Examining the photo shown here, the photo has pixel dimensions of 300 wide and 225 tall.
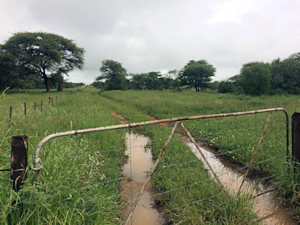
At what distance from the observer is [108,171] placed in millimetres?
4223

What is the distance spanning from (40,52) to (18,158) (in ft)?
120

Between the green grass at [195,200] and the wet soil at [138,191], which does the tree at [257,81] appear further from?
the green grass at [195,200]

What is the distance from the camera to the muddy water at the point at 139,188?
3.02 m

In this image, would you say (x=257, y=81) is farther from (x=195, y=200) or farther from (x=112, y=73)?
(x=112, y=73)

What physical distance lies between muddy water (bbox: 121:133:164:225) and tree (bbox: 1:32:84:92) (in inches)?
1265

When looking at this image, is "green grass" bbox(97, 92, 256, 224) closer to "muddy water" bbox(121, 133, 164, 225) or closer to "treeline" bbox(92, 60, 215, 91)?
"muddy water" bbox(121, 133, 164, 225)

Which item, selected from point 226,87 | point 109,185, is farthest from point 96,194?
point 226,87

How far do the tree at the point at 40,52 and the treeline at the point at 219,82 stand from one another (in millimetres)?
19770

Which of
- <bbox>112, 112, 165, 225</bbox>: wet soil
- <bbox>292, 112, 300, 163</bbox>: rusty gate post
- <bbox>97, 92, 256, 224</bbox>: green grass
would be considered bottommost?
<bbox>112, 112, 165, 225</bbox>: wet soil

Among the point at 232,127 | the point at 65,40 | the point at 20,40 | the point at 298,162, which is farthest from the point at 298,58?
the point at 20,40

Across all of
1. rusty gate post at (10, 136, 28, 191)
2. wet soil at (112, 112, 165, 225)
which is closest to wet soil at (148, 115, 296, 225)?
wet soil at (112, 112, 165, 225)

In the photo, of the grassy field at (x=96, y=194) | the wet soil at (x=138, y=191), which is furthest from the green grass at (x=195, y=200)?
the wet soil at (x=138, y=191)

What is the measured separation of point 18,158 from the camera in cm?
174

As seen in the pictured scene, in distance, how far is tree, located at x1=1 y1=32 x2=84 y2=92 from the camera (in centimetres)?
3023
